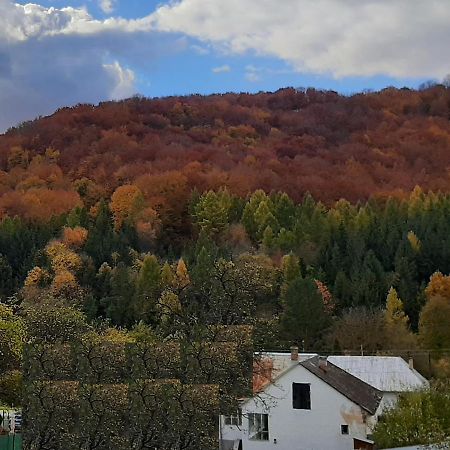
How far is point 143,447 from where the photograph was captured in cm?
1808

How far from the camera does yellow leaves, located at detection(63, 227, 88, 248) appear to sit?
275 ft

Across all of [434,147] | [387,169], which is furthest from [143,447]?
[434,147]

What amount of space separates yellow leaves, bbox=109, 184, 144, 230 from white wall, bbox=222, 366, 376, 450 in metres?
64.1

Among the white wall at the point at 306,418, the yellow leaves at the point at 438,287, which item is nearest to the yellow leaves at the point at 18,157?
the yellow leaves at the point at 438,287

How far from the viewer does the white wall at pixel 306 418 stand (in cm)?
3159

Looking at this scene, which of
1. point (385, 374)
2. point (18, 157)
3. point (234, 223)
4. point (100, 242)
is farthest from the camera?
point (18, 157)

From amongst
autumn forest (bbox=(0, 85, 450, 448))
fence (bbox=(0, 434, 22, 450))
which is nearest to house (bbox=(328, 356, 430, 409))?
autumn forest (bbox=(0, 85, 450, 448))

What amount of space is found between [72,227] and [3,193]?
30.2 metres

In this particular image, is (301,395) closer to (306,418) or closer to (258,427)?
(306,418)

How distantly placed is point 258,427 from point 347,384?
426 cm

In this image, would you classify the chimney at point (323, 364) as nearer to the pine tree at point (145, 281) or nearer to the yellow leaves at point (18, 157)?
the pine tree at point (145, 281)

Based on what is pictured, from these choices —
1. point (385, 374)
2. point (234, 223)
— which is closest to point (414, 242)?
point (234, 223)

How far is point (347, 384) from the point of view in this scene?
3309 cm

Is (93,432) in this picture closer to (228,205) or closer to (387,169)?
(228,205)
